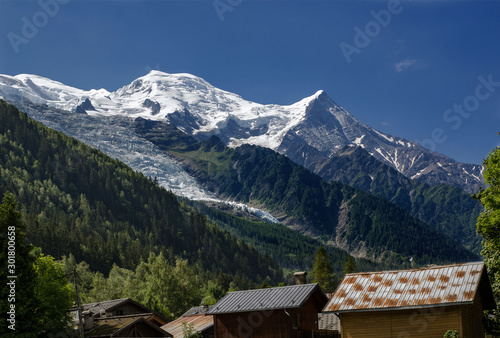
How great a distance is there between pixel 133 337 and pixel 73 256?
119462 mm

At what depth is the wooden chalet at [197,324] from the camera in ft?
231

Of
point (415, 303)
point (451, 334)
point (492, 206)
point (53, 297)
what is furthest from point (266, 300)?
point (492, 206)

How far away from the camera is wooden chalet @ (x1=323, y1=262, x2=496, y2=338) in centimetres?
4412

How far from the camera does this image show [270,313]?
59.2m

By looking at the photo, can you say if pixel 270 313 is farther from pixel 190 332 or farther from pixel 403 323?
pixel 403 323

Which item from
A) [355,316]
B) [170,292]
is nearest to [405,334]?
[355,316]

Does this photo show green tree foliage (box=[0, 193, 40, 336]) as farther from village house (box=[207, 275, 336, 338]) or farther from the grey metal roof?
the grey metal roof

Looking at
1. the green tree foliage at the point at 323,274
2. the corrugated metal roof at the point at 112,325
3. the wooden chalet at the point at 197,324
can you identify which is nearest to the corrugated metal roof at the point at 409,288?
the wooden chalet at the point at 197,324

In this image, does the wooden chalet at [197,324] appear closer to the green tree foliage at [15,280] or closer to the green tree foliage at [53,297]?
the green tree foliage at [53,297]

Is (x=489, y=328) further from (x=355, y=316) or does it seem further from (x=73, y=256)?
(x=73, y=256)

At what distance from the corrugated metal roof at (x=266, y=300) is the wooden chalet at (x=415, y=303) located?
992 cm

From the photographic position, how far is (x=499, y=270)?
179ft

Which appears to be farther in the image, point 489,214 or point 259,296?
point 259,296

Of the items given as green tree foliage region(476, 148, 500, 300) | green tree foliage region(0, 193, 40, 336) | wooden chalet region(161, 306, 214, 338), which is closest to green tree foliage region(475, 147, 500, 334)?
green tree foliage region(476, 148, 500, 300)
